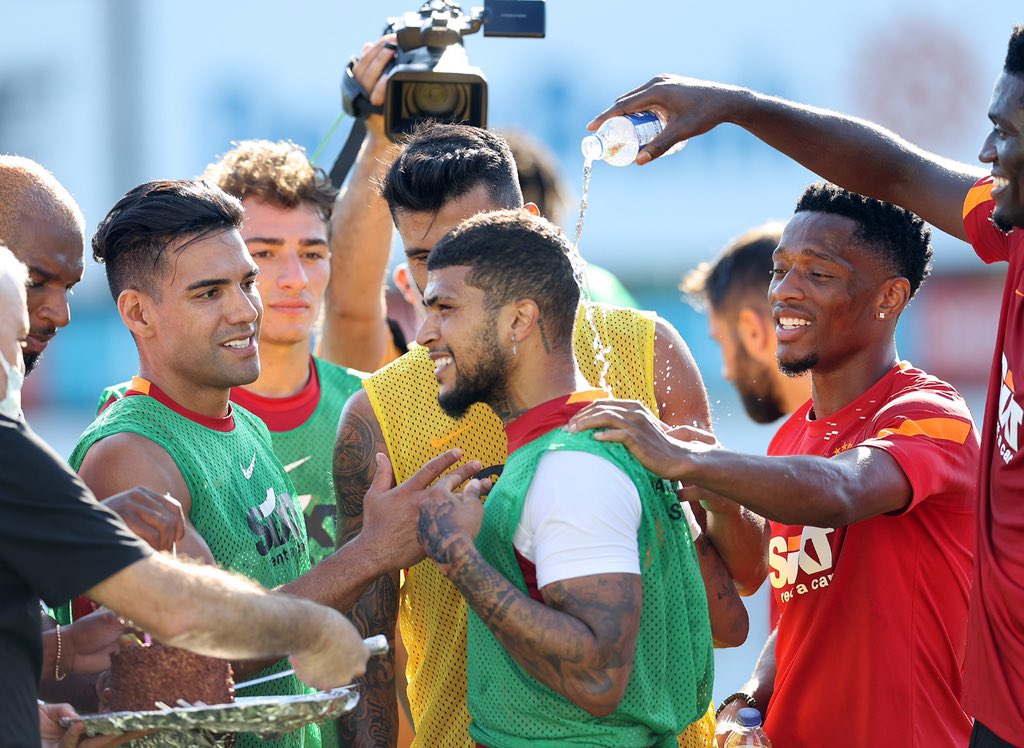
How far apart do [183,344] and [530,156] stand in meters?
2.46

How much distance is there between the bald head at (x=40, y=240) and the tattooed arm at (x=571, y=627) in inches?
60.8

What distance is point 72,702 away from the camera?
9.74 feet

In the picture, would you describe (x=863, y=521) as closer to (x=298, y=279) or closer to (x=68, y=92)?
(x=298, y=279)

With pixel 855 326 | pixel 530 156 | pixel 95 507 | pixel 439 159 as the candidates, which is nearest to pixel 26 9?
pixel 530 156

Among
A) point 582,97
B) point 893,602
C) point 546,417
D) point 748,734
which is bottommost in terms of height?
point 748,734

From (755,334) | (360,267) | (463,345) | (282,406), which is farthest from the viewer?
(755,334)

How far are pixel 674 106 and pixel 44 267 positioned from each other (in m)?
1.69

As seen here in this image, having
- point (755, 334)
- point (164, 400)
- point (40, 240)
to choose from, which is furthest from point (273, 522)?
point (755, 334)

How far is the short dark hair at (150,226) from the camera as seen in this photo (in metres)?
3.36

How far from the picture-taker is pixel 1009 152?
9.73 ft

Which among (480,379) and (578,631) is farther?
(480,379)

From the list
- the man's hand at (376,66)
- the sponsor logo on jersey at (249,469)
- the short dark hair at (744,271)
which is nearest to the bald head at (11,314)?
the sponsor logo on jersey at (249,469)

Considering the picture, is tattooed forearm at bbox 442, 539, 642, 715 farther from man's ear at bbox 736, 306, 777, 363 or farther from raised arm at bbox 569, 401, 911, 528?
man's ear at bbox 736, 306, 777, 363

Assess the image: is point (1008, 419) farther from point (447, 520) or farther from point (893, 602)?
point (447, 520)
